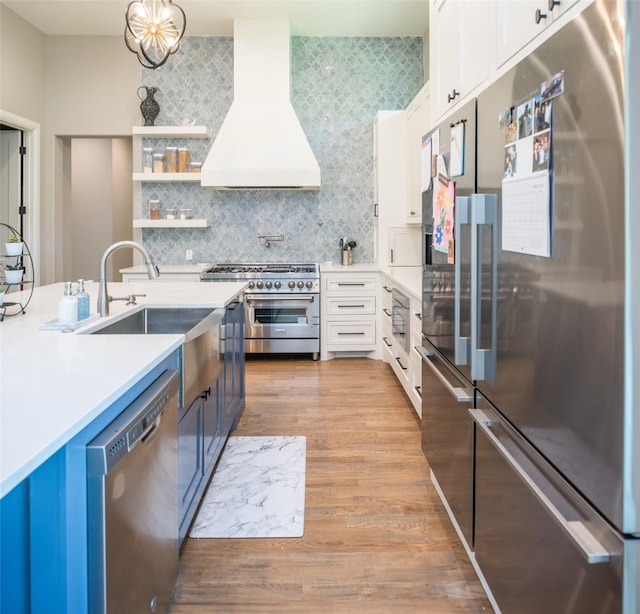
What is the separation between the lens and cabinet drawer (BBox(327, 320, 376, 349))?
18.2 feet

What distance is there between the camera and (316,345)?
5543 millimetres

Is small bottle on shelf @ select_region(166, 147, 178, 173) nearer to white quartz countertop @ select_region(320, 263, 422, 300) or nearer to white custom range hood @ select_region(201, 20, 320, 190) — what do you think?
white custom range hood @ select_region(201, 20, 320, 190)

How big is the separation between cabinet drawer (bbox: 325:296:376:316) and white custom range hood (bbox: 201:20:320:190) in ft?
3.77

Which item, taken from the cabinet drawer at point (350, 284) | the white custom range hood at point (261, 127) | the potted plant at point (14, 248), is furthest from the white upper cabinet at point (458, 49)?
the cabinet drawer at point (350, 284)

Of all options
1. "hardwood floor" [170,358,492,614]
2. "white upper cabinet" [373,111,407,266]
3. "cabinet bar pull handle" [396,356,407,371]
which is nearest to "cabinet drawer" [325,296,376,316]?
"white upper cabinet" [373,111,407,266]

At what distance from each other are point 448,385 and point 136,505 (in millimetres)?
1234

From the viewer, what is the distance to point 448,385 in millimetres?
2152

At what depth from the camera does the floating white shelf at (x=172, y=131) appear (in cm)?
557

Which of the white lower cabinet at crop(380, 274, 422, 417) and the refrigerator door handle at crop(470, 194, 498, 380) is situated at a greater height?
the refrigerator door handle at crop(470, 194, 498, 380)

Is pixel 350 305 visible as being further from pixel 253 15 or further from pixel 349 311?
pixel 253 15

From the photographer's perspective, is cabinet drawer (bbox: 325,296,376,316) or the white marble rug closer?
the white marble rug

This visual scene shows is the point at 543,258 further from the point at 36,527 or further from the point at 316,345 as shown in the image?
the point at 316,345

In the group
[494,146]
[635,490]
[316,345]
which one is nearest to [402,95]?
[316,345]

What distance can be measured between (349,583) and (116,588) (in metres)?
1.01
